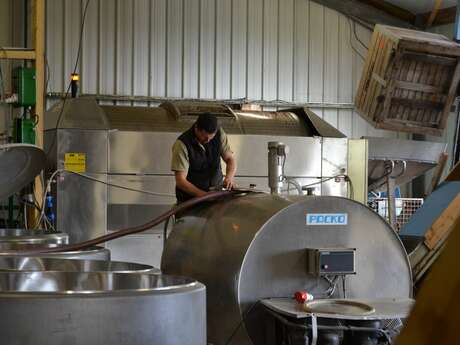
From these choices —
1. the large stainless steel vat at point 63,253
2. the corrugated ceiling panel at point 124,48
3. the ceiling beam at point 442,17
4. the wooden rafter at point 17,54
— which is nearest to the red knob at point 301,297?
the large stainless steel vat at point 63,253

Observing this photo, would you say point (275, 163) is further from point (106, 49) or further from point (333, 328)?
point (106, 49)

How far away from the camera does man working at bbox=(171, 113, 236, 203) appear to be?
4.93 m

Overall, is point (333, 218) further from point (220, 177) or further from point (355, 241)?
point (220, 177)

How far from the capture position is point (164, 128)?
24.3 ft

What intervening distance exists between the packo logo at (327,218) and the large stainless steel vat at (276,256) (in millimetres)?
12

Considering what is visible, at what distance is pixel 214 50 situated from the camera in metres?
11.0

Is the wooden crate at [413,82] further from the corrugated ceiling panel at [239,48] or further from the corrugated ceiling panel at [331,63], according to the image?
the corrugated ceiling panel at [331,63]

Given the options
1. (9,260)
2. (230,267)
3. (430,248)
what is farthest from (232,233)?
(430,248)

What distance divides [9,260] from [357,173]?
223 inches

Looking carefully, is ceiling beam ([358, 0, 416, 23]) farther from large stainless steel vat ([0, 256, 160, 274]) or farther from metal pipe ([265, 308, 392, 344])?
large stainless steel vat ([0, 256, 160, 274])

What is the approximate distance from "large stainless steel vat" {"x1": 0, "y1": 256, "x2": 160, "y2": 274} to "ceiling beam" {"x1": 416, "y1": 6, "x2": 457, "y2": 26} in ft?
33.5

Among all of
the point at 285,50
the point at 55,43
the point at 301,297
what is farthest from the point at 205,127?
the point at 285,50

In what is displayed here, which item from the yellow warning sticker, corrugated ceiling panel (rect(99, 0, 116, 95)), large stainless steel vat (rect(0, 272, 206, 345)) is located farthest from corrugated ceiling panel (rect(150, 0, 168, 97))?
large stainless steel vat (rect(0, 272, 206, 345))

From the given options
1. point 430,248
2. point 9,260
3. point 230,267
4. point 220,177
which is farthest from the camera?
point 220,177
